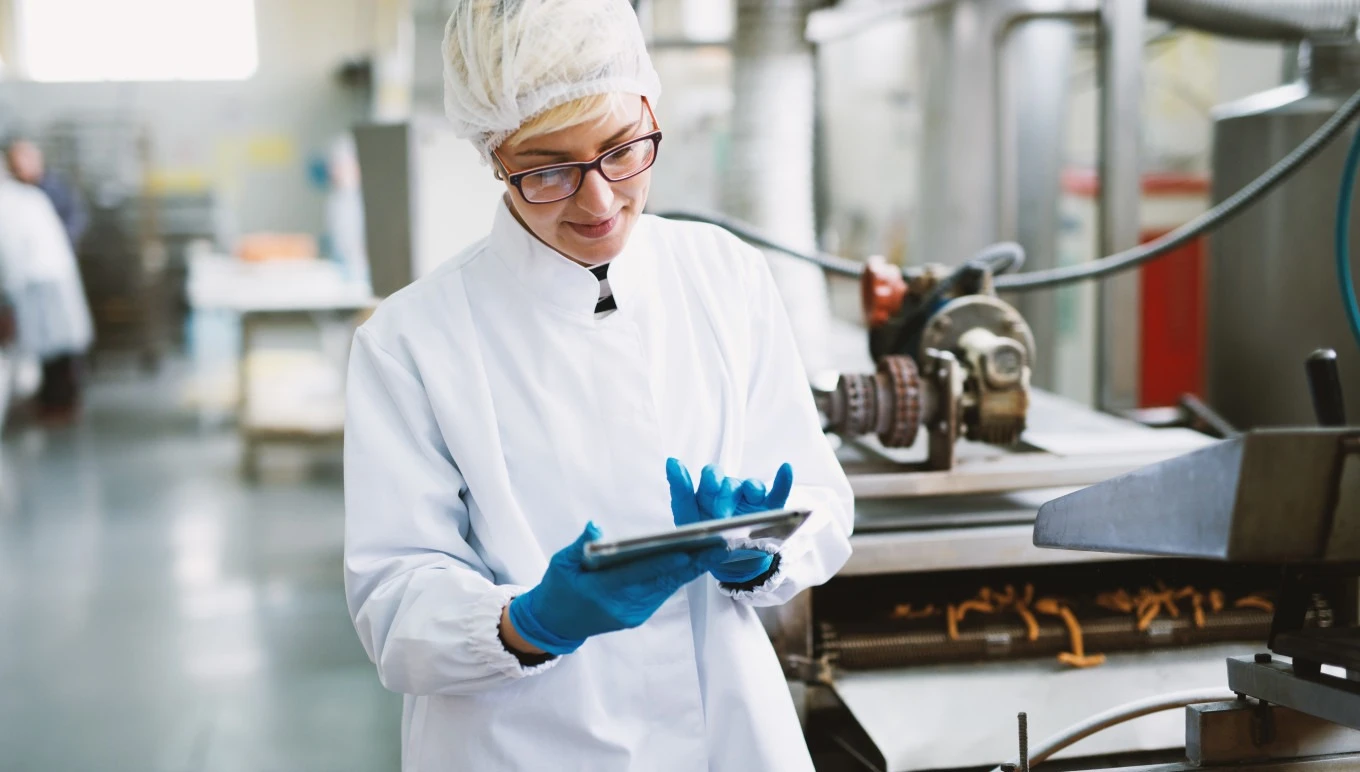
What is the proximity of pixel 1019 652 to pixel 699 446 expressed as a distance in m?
0.69

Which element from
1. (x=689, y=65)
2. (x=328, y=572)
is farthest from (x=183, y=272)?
(x=328, y=572)

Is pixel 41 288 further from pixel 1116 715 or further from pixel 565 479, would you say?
pixel 1116 715

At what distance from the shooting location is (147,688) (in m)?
2.90

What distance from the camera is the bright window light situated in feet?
32.3

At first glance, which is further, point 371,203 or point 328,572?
point 328,572

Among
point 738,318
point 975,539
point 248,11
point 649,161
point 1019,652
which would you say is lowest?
point 1019,652

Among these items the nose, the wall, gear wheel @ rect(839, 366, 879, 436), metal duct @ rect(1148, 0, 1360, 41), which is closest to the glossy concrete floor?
gear wheel @ rect(839, 366, 879, 436)

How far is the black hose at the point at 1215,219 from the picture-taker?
185 cm

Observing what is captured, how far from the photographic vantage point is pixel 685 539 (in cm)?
83

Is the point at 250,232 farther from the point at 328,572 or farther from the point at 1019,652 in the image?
the point at 1019,652

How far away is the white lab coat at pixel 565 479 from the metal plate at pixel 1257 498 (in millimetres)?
360

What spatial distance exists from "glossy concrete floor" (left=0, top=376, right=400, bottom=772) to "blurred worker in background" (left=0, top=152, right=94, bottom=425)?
149 centimetres

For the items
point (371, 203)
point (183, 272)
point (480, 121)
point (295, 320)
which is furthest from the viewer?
point (183, 272)

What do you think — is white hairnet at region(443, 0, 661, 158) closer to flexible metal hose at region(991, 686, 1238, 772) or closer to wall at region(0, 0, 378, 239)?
flexible metal hose at region(991, 686, 1238, 772)
